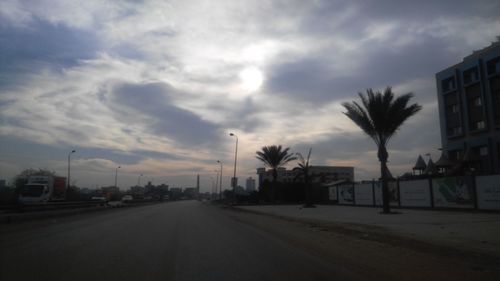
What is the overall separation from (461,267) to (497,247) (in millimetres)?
3275

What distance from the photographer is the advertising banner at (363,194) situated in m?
46.8

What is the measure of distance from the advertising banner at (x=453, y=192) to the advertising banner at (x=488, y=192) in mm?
756

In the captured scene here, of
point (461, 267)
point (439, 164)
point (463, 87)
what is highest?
point (463, 87)

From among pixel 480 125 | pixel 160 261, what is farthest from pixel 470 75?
pixel 160 261

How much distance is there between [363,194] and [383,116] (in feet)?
65.7

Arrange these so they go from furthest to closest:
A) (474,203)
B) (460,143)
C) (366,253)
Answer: (460,143), (474,203), (366,253)

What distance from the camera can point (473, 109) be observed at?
50.5 meters

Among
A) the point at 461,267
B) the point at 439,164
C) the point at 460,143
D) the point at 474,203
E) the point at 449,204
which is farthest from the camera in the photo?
the point at 460,143

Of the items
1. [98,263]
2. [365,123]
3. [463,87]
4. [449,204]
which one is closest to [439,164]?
[463,87]

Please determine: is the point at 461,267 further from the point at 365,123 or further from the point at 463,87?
the point at 463,87

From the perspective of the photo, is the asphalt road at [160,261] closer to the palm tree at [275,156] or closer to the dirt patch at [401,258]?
the dirt patch at [401,258]

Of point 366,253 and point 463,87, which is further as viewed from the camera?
point 463,87

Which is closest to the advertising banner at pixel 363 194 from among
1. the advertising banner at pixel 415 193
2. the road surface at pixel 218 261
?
the advertising banner at pixel 415 193

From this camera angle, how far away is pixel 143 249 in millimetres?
11125
